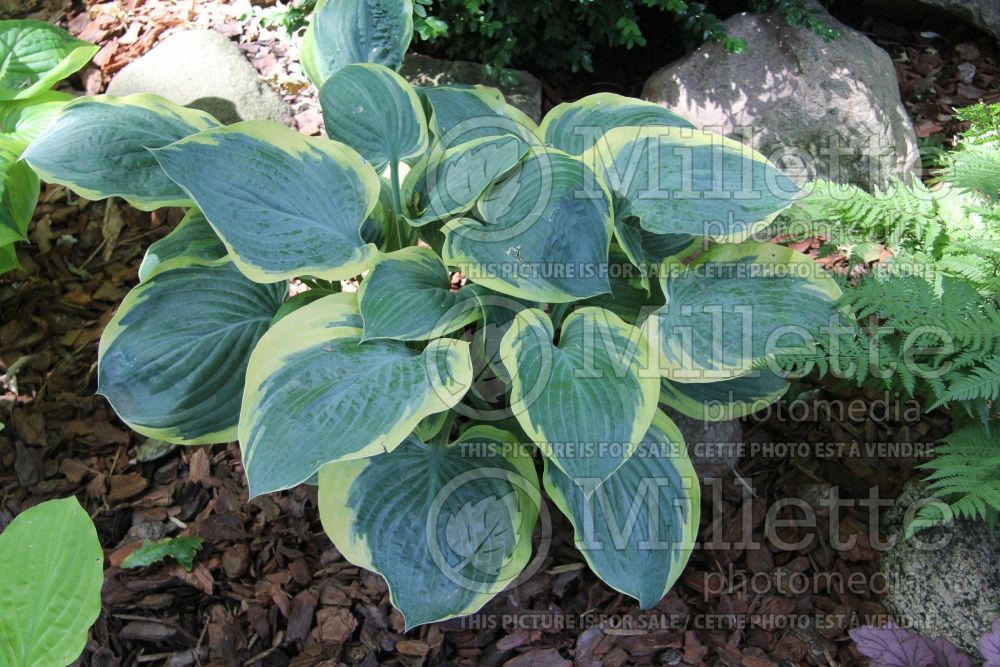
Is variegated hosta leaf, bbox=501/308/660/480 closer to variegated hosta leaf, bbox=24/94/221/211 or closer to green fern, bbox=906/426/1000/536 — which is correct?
green fern, bbox=906/426/1000/536

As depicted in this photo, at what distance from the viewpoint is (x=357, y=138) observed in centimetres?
178

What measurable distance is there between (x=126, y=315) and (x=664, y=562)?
1153mm

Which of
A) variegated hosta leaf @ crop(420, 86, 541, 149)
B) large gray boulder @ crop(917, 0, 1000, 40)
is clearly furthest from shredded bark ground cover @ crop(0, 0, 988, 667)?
large gray boulder @ crop(917, 0, 1000, 40)

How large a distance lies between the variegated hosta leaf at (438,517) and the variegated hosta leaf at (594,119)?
2.23ft

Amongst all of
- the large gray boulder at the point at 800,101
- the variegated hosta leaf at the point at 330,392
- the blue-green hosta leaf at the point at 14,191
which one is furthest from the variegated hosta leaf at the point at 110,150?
the large gray boulder at the point at 800,101

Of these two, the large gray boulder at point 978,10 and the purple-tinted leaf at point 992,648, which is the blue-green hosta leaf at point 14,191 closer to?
the purple-tinted leaf at point 992,648

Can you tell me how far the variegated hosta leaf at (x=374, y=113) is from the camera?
1.71 meters

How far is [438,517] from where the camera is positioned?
1.58m

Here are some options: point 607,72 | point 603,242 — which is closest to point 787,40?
point 607,72

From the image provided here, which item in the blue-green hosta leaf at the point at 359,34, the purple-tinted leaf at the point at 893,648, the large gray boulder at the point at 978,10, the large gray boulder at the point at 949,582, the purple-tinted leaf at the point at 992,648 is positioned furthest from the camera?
the large gray boulder at the point at 978,10

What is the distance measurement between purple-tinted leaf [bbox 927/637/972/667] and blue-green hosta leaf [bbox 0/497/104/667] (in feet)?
4.67

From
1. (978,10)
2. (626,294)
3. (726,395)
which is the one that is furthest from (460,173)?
(978,10)

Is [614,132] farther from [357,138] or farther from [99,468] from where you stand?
[99,468]

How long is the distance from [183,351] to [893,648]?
4.64 ft
